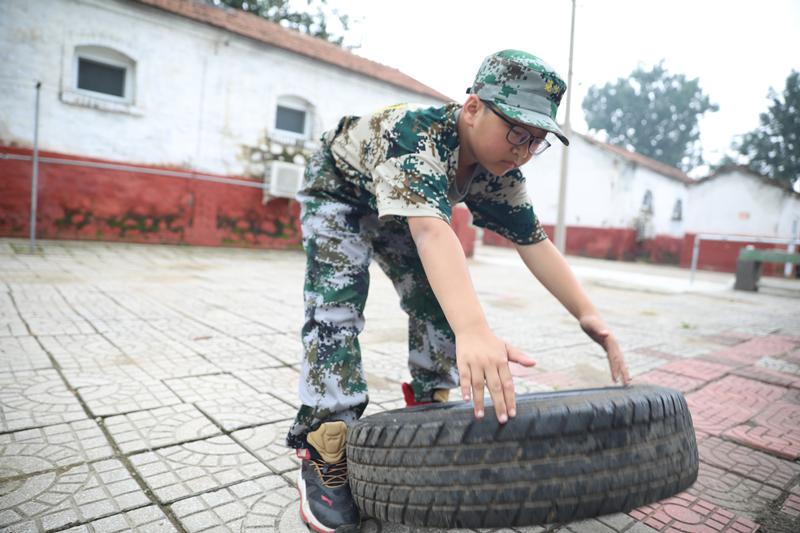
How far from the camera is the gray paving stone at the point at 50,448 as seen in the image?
4.94 ft

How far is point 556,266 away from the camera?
1707mm

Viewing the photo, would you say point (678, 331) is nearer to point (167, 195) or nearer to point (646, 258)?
point (167, 195)

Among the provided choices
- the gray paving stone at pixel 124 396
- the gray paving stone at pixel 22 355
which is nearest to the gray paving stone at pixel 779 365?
the gray paving stone at pixel 124 396

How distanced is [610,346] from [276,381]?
63.4 inches

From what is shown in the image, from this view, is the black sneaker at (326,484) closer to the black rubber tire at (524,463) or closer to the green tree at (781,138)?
the black rubber tire at (524,463)

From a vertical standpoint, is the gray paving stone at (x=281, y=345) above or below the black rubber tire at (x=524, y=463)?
below

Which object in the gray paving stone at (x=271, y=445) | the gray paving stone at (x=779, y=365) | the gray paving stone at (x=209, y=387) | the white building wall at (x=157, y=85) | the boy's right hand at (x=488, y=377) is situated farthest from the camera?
the white building wall at (x=157, y=85)

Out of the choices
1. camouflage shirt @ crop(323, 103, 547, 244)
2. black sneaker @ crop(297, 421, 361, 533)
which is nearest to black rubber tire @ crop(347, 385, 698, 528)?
black sneaker @ crop(297, 421, 361, 533)

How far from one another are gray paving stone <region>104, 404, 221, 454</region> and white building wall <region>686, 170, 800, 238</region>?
956 inches

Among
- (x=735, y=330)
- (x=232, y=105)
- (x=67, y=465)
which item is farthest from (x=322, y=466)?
(x=232, y=105)

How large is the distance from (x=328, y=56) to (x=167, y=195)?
15.2ft

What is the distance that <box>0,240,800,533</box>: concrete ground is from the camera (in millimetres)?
1410

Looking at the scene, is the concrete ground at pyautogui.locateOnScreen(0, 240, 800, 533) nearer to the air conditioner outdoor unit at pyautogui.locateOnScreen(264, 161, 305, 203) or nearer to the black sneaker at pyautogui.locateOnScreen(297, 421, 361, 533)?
the black sneaker at pyautogui.locateOnScreen(297, 421, 361, 533)

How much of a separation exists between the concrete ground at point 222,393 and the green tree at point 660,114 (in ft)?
136
